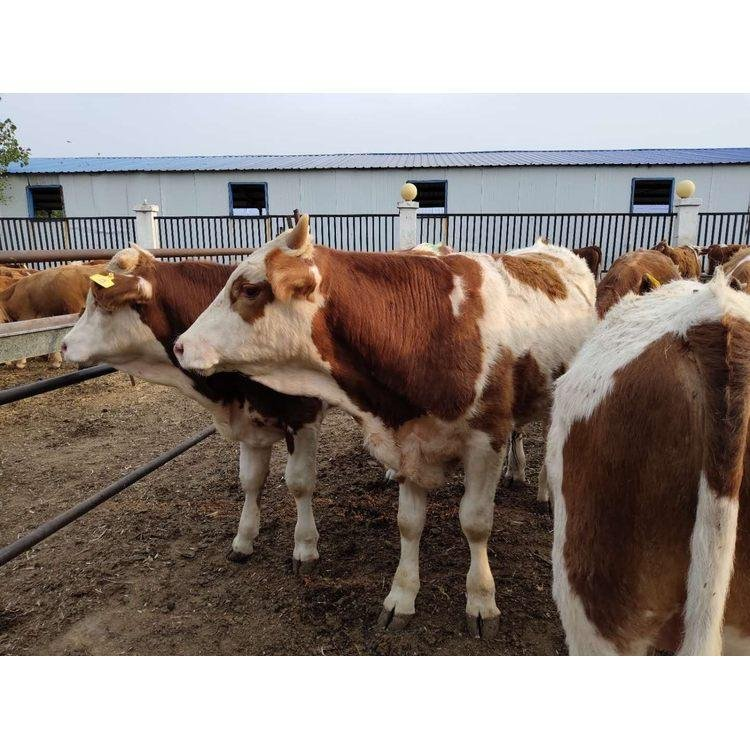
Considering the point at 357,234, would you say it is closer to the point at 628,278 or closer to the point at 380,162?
the point at 380,162

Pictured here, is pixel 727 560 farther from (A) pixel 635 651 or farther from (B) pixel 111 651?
(B) pixel 111 651

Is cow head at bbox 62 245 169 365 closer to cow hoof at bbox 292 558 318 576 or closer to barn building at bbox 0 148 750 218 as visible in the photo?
cow hoof at bbox 292 558 318 576

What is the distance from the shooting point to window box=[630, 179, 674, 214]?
18.3 metres

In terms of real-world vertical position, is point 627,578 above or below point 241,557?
above

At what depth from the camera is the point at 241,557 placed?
318cm

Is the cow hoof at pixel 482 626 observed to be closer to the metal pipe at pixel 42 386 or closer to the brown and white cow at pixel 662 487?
the brown and white cow at pixel 662 487

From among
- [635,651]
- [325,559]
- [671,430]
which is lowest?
[325,559]

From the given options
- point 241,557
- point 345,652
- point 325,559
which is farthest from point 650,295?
point 241,557

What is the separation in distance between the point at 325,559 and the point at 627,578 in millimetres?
2313

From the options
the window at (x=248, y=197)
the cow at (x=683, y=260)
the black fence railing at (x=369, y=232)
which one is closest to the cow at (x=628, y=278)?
the cow at (x=683, y=260)

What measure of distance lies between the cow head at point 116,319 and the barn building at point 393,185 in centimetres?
1617

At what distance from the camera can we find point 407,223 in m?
13.2

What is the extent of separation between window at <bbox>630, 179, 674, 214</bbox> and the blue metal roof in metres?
0.67

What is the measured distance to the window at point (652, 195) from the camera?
18266 mm
